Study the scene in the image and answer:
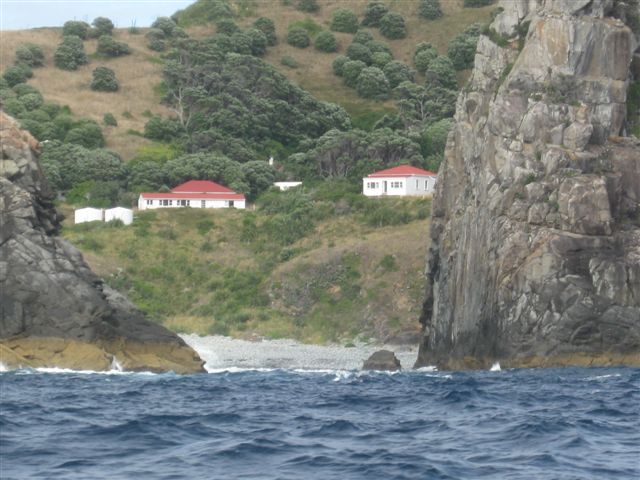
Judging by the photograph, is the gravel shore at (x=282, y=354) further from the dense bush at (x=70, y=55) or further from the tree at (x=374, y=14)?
the tree at (x=374, y=14)

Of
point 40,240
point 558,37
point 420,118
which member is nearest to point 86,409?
point 40,240

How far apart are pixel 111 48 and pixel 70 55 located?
686 cm

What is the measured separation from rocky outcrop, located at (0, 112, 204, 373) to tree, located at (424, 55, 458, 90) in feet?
301

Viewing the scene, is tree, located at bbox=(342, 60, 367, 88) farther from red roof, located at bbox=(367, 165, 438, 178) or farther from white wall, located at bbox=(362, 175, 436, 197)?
white wall, located at bbox=(362, 175, 436, 197)

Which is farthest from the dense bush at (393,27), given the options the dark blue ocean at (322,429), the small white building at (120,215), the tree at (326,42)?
the dark blue ocean at (322,429)

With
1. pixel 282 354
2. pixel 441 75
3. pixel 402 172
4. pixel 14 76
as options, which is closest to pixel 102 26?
pixel 14 76

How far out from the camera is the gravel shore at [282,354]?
8150cm

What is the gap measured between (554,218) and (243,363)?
68.8ft

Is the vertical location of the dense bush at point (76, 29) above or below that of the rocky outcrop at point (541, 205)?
above

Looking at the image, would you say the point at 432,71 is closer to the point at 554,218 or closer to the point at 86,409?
the point at 554,218

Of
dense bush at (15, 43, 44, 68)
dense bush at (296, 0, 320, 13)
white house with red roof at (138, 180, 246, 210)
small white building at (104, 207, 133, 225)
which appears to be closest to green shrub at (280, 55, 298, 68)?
dense bush at (296, 0, 320, 13)

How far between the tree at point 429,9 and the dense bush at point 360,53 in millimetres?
16048

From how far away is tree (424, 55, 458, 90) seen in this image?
159 m

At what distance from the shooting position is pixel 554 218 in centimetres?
7175
